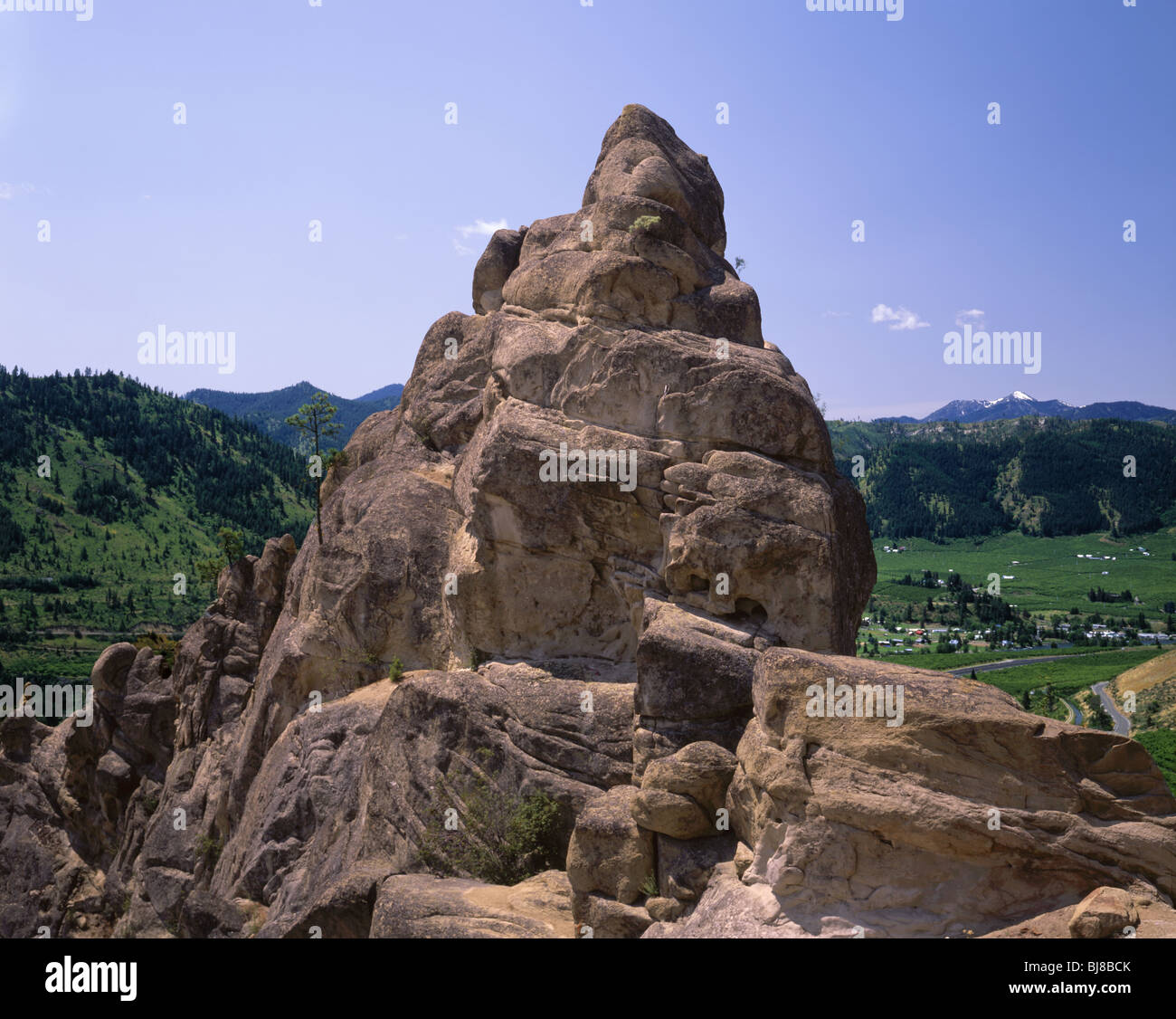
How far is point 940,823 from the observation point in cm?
1638

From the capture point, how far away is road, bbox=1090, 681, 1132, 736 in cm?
10706

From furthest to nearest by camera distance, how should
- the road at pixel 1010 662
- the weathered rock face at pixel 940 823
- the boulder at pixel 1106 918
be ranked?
1. the road at pixel 1010 662
2. the weathered rock face at pixel 940 823
3. the boulder at pixel 1106 918

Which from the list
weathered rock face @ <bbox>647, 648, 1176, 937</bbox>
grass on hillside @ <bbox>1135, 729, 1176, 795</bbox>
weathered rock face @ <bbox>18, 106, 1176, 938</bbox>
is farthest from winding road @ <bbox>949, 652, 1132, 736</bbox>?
weathered rock face @ <bbox>647, 648, 1176, 937</bbox>

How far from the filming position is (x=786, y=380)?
93.0ft

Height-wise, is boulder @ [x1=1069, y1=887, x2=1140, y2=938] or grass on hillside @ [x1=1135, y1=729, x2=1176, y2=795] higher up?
boulder @ [x1=1069, y1=887, x2=1140, y2=938]

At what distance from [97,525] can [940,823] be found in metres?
175

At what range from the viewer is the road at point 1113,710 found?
10706 cm

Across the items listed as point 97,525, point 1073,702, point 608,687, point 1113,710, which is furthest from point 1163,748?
point 97,525

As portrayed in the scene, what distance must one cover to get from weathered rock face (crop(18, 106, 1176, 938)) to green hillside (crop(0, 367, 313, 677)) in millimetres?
94398

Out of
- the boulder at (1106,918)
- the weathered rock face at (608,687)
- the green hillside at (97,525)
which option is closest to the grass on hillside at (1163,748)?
the weathered rock face at (608,687)

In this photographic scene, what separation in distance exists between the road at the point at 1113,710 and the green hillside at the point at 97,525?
11385 centimetres

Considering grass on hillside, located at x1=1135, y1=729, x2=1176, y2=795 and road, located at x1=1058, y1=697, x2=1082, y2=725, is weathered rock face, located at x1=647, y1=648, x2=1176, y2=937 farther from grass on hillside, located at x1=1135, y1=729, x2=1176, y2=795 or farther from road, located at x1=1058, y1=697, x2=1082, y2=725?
road, located at x1=1058, y1=697, x2=1082, y2=725

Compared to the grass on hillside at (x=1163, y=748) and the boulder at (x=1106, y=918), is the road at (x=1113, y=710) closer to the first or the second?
the grass on hillside at (x=1163, y=748)

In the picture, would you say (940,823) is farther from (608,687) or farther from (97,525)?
(97,525)
